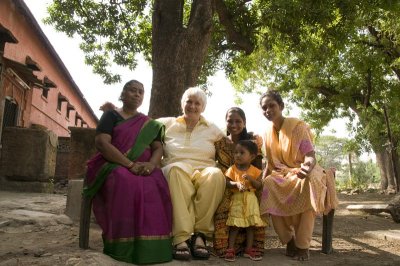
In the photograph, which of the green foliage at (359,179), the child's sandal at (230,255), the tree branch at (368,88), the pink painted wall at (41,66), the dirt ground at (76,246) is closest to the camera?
the dirt ground at (76,246)

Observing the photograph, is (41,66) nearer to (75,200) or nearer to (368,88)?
(75,200)

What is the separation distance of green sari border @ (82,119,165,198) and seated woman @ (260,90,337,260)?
46.8 inches

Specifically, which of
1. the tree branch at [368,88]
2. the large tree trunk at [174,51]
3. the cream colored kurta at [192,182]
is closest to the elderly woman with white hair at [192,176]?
the cream colored kurta at [192,182]

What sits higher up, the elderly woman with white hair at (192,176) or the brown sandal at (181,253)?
the elderly woman with white hair at (192,176)

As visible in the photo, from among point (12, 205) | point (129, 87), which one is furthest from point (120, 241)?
point (12, 205)

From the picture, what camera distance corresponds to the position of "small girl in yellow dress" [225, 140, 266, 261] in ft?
11.0

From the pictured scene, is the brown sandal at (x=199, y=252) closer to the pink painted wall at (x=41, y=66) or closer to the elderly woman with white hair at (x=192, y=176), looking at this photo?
the elderly woman with white hair at (x=192, y=176)

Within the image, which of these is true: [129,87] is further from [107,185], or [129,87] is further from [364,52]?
[364,52]

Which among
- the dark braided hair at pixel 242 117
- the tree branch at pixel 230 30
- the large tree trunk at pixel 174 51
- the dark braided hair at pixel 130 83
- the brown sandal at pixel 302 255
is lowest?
the brown sandal at pixel 302 255

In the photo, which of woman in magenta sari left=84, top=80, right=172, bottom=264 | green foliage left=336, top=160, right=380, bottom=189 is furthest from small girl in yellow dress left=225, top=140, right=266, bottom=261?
green foliage left=336, top=160, right=380, bottom=189

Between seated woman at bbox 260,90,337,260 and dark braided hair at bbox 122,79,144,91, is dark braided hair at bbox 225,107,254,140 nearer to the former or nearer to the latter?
seated woman at bbox 260,90,337,260

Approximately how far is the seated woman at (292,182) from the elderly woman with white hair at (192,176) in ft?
1.82

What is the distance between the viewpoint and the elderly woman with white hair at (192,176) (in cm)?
317

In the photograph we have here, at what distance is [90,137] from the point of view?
6.43m
